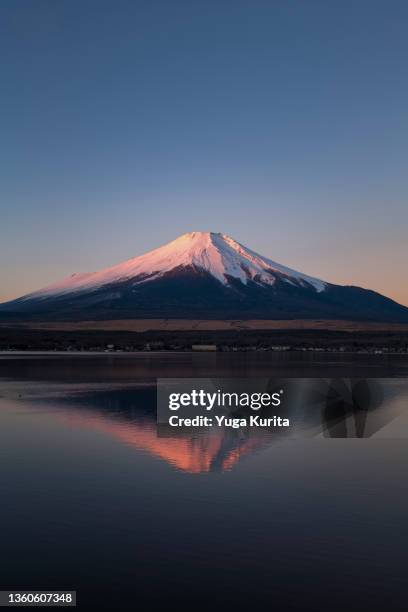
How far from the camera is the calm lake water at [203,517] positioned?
10.7 metres

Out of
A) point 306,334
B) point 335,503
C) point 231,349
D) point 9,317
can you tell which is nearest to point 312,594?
point 335,503

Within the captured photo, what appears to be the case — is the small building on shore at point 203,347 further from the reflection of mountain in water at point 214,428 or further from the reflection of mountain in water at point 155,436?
the reflection of mountain in water at point 155,436

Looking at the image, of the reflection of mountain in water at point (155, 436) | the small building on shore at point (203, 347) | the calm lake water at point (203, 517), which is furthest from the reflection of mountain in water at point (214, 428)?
the small building on shore at point (203, 347)

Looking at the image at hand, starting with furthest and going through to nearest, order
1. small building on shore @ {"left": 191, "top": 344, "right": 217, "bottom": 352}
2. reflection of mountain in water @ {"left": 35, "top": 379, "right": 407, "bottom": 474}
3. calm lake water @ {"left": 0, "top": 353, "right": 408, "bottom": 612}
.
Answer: small building on shore @ {"left": 191, "top": 344, "right": 217, "bottom": 352} → reflection of mountain in water @ {"left": 35, "top": 379, "right": 407, "bottom": 474} → calm lake water @ {"left": 0, "top": 353, "right": 408, "bottom": 612}

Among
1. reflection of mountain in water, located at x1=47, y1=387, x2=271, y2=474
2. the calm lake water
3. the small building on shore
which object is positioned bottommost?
the calm lake water

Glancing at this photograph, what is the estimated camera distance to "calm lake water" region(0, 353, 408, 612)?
1066cm

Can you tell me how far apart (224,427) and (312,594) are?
53.0 ft

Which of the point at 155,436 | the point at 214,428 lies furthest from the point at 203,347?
the point at 155,436

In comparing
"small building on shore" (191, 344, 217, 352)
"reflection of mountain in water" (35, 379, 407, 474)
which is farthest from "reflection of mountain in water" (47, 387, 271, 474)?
"small building on shore" (191, 344, 217, 352)

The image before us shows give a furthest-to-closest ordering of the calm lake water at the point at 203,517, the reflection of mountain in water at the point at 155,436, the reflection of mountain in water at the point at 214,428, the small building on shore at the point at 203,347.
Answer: the small building on shore at the point at 203,347
the reflection of mountain in water at the point at 214,428
the reflection of mountain in water at the point at 155,436
the calm lake water at the point at 203,517

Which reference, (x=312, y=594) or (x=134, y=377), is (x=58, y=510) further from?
(x=134, y=377)

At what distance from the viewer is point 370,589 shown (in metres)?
10.7

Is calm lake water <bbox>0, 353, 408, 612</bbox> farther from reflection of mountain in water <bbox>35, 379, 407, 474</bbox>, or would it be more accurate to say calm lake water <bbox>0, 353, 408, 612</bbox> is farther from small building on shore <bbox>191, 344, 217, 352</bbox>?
small building on shore <bbox>191, 344, 217, 352</bbox>

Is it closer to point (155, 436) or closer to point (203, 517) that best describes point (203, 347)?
point (155, 436)
